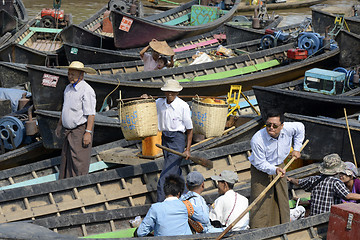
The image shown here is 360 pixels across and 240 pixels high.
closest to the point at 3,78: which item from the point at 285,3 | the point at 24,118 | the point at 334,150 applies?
the point at 24,118

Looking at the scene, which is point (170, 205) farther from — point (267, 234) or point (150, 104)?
point (150, 104)

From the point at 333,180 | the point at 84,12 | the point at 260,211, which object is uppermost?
the point at 333,180

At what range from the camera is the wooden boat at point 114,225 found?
559 centimetres

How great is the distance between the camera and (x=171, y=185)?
5617 mm

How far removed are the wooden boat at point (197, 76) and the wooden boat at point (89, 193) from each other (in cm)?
328

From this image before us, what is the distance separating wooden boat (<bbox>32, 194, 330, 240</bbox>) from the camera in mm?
5590

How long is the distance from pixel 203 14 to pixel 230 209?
12995 millimetres

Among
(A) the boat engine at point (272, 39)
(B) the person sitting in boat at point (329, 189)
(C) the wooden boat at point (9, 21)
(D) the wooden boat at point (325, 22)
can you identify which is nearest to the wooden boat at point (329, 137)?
(B) the person sitting in boat at point (329, 189)

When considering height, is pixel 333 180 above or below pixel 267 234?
above

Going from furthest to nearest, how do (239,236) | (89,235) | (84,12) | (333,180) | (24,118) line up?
(84,12), (24,118), (89,235), (333,180), (239,236)

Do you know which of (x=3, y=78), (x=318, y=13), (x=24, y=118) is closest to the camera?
(x=24, y=118)

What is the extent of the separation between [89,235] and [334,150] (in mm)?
3345

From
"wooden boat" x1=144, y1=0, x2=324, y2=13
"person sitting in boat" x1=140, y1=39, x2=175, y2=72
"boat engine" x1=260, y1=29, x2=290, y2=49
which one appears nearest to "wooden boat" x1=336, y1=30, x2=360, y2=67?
"boat engine" x1=260, y1=29, x2=290, y2=49

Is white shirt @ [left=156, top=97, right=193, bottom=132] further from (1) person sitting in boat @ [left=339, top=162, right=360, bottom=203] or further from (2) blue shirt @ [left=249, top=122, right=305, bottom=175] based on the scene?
(1) person sitting in boat @ [left=339, top=162, right=360, bottom=203]
